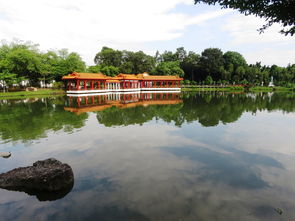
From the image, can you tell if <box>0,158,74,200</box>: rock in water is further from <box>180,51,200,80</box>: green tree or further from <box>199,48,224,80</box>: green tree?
<box>180,51,200,80</box>: green tree

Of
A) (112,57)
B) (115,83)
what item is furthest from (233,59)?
(115,83)

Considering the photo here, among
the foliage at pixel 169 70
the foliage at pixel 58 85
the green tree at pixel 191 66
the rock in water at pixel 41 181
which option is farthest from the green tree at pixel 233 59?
the rock in water at pixel 41 181

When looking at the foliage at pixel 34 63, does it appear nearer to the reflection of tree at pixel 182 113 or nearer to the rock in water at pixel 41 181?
the reflection of tree at pixel 182 113

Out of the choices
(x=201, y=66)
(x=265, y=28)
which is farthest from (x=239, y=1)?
(x=201, y=66)

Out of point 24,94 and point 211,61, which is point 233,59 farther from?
point 24,94

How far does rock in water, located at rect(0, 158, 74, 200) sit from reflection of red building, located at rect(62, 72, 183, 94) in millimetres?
28755

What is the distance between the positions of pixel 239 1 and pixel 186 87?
44.5 meters

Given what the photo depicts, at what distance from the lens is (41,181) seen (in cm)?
497

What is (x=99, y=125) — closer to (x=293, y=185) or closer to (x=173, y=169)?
(x=173, y=169)

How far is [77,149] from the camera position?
25.7 ft

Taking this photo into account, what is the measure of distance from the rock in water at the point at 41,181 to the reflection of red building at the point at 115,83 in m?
28.8

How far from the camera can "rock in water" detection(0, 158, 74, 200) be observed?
4977 mm

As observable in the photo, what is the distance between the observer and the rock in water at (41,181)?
498cm

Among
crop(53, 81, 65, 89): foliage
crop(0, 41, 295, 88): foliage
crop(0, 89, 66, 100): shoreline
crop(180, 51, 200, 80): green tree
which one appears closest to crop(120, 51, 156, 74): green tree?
crop(0, 41, 295, 88): foliage
